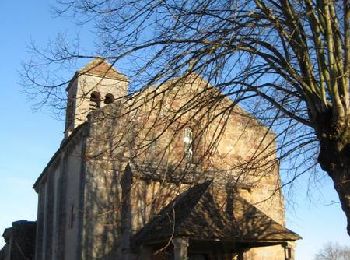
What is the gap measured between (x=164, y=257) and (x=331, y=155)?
469 inches

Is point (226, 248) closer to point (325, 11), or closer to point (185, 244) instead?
point (185, 244)

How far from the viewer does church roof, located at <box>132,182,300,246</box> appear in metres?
16.7

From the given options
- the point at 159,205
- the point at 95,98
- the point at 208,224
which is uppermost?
the point at 95,98

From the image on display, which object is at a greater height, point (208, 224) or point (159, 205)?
point (159, 205)

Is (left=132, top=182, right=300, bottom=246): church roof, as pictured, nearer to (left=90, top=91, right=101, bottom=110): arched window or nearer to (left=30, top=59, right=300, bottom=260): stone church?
(left=30, top=59, right=300, bottom=260): stone church

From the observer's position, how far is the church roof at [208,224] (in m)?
16.7

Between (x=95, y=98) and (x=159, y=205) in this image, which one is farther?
(x=159, y=205)

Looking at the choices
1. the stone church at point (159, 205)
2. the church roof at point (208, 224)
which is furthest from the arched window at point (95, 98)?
the church roof at point (208, 224)

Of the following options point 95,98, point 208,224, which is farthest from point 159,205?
point 95,98

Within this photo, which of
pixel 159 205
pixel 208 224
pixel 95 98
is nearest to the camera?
pixel 95 98

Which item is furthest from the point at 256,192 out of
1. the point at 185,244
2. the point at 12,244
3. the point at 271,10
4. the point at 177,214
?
the point at 12,244

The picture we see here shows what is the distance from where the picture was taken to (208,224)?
56.3 ft

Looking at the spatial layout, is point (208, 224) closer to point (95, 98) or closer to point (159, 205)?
point (159, 205)

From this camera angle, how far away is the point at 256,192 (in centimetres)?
2197
